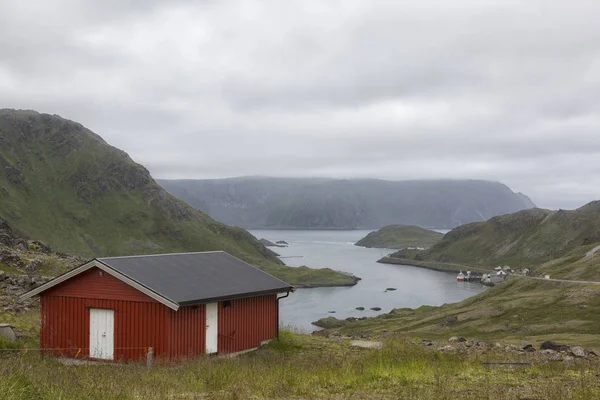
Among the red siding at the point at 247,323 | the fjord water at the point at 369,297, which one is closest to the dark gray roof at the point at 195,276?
the red siding at the point at 247,323

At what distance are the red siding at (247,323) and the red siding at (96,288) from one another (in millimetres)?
4206

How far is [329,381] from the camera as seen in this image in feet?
55.3

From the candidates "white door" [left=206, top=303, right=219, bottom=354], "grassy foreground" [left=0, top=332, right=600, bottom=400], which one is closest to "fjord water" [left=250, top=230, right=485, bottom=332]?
"white door" [left=206, top=303, right=219, bottom=354]

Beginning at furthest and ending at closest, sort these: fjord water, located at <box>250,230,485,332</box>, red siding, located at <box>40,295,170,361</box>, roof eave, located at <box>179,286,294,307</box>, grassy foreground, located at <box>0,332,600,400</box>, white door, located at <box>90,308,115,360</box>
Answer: fjord water, located at <box>250,230,485,332</box>, white door, located at <box>90,308,115,360</box>, red siding, located at <box>40,295,170,361</box>, roof eave, located at <box>179,286,294,307</box>, grassy foreground, located at <box>0,332,600,400</box>

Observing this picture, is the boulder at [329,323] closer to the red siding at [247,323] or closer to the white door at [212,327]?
the red siding at [247,323]

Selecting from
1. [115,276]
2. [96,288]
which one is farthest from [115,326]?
[115,276]

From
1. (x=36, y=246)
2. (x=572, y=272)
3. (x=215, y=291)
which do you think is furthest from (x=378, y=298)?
(x=215, y=291)

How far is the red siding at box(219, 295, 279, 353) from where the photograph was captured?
1101 inches

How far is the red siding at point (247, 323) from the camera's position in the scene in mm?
27969

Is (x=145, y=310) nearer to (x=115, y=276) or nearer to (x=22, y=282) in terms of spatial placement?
(x=115, y=276)

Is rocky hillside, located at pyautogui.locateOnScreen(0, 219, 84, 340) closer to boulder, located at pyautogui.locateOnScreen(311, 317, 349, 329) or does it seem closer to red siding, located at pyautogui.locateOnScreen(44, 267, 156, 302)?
red siding, located at pyautogui.locateOnScreen(44, 267, 156, 302)

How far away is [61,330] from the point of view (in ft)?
89.9

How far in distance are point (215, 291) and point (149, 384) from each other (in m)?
11.1

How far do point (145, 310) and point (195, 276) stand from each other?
11.9 feet
